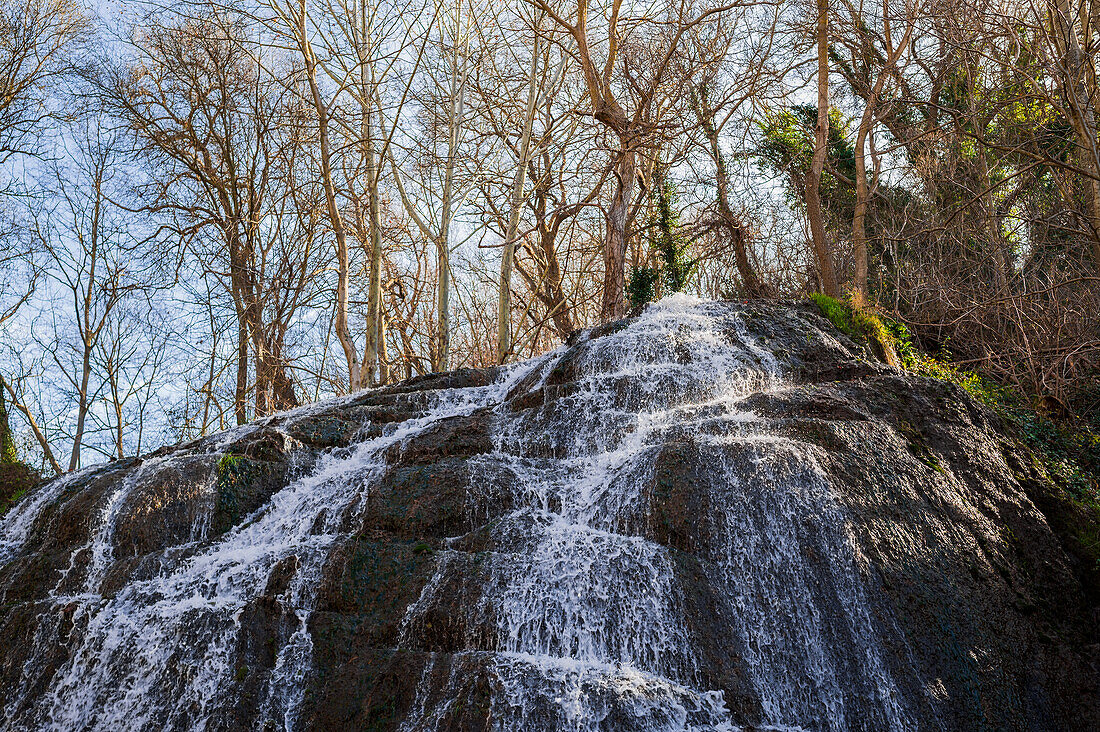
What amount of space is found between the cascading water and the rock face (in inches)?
0.7

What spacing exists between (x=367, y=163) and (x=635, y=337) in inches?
309

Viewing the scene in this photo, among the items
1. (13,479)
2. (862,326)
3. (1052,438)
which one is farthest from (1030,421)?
(13,479)

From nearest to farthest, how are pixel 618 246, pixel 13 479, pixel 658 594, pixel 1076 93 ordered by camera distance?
pixel 658 594
pixel 1076 93
pixel 13 479
pixel 618 246

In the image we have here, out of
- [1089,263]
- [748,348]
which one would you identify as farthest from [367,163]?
[1089,263]

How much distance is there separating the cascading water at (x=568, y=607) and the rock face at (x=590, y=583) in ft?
0.06

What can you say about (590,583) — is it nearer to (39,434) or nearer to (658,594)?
(658,594)

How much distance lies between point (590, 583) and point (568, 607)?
0.79ft

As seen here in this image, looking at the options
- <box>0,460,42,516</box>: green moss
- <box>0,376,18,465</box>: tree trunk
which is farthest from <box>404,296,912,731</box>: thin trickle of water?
<box>0,376,18,465</box>: tree trunk

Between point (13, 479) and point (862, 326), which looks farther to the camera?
point (13, 479)

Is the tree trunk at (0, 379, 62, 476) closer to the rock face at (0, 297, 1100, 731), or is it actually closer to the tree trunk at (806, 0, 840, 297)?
the rock face at (0, 297, 1100, 731)

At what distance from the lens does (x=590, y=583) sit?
5152 mm

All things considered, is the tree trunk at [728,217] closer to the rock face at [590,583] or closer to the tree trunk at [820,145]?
the tree trunk at [820,145]

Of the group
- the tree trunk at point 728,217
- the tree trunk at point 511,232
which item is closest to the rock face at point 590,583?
the tree trunk at point 511,232

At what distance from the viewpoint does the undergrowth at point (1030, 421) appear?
6656 mm
